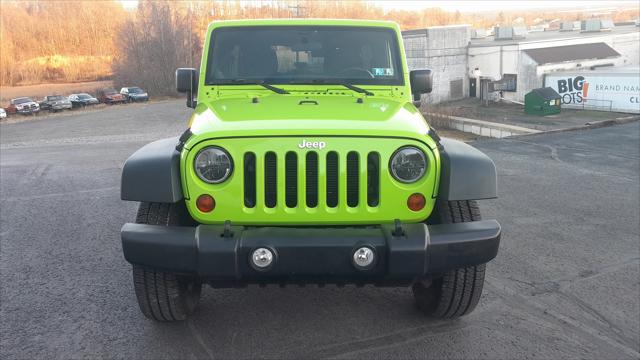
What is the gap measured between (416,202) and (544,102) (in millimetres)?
29657

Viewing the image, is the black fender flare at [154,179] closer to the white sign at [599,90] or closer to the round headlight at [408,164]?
the round headlight at [408,164]

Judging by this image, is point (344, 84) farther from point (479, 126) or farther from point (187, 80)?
point (479, 126)

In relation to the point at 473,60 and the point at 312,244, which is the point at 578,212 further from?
the point at 473,60

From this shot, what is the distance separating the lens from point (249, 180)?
9.89ft

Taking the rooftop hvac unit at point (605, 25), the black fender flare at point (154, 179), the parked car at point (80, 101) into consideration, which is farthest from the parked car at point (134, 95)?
the black fender flare at point (154, 179)

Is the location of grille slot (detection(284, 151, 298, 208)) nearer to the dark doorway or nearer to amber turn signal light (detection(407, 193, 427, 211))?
amber turn signal light (detection(407, 193, 427, 211))

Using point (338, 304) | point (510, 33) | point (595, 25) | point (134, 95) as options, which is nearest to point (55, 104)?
point (134, 95)

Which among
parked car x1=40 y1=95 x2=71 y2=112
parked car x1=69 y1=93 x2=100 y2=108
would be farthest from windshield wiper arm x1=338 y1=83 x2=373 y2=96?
parked car x1=69 y1=93 x2=100 y2=108

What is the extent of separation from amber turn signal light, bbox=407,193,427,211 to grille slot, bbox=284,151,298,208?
617 mm

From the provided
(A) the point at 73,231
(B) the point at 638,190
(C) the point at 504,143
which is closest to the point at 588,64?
(C) the point at 504,143

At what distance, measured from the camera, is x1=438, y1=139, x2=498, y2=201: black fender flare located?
3.02 metres

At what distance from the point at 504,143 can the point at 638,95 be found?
1966 centimetres

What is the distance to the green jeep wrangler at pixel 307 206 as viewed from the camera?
2.81 meters

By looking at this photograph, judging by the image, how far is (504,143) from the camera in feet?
41.8
